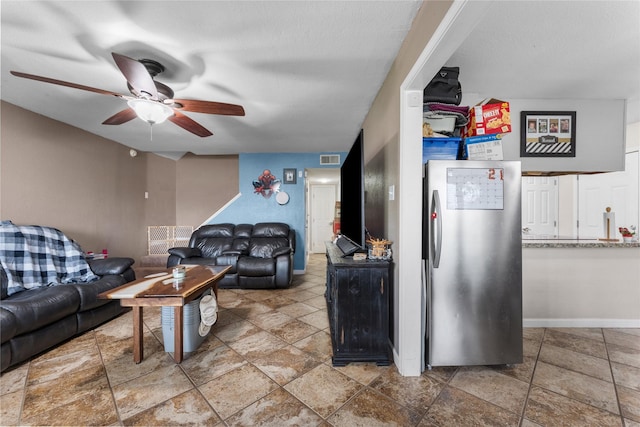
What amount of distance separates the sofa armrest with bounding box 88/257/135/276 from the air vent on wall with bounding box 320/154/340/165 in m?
3.44

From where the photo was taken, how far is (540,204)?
346 centimetres

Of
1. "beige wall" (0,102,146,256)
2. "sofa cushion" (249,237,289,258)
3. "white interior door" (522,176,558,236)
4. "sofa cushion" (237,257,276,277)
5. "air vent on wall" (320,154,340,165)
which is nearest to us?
"beige wall" (0,102,146,256)

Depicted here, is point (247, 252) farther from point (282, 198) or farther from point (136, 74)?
point (136, 74)

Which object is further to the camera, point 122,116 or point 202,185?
point 202,185

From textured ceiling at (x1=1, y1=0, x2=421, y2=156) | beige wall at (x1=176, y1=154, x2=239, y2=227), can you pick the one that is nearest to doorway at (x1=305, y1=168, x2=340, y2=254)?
beige wall at (x1=176, y1=154, x2=239, y2=227)

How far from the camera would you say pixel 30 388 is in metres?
1.60

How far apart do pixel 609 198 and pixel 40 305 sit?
6022 mm

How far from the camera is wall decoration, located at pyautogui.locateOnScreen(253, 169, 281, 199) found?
4.86m

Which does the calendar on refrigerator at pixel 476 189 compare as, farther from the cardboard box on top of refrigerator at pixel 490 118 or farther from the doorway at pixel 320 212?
the doorway at pixel 320 212

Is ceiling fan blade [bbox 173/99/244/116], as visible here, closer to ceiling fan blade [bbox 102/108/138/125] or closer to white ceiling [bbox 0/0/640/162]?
white ceiling [bbox 0/0/640/162]

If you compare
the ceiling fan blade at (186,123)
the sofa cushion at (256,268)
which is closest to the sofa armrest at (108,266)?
the sofa cushion at (256,268)

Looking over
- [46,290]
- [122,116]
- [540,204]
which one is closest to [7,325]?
[46,290]

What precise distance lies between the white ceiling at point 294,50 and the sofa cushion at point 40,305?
183 centimetres

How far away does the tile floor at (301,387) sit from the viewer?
1.39 m
